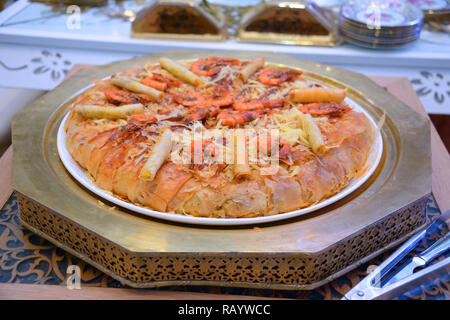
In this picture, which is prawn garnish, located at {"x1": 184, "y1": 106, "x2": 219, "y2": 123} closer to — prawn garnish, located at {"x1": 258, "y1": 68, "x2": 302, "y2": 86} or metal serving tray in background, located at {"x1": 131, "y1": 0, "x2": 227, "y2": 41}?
prawn garnish, located at {"x1": 258, "y1": 68, "x2": 302, "y2": 86}

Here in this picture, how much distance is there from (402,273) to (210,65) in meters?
1.50

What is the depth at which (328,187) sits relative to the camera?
67.5 inches

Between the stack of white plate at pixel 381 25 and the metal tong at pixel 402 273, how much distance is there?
2.00m

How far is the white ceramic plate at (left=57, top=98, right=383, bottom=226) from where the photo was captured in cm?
155

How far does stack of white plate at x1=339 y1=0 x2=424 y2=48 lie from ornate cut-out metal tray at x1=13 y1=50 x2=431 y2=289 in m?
1.62

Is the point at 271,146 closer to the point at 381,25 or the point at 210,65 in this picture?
the point at 210,65

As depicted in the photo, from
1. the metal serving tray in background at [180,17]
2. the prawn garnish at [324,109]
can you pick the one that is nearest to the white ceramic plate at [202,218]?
the prawn garnish at [324,109]

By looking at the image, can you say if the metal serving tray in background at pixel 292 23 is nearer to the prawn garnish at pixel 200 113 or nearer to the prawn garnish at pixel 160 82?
the prawn garnish at pixel 160 82

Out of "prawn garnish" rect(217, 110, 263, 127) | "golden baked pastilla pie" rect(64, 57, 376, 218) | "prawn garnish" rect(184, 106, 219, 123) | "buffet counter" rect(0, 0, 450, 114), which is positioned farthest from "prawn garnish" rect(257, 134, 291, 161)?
"buffet counter" rect(0, 0, 450, 114)

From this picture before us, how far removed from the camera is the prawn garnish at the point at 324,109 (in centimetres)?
205

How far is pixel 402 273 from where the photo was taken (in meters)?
1.51

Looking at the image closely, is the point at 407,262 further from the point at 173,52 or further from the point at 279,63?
the point at 173,52
